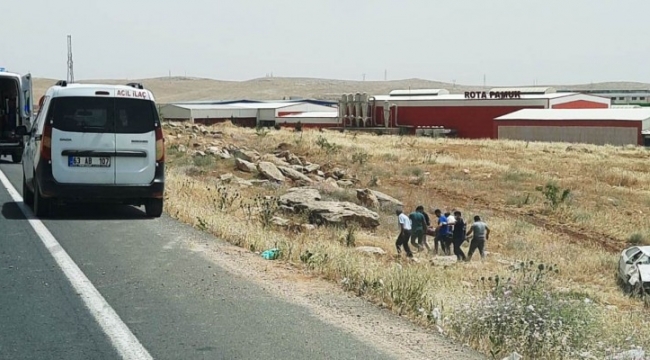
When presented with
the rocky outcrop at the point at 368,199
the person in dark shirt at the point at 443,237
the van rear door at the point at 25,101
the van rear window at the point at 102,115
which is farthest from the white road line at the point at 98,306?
the van rear door at the point at 25,101

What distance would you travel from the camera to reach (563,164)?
45750 mm

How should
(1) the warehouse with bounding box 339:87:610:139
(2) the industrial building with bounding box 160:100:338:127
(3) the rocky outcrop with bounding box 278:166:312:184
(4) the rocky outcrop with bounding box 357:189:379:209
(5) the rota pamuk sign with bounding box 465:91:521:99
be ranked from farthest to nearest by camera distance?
(2) the industrial building with bounding box 160:100:338:127, (5) the rota pamuk sign with bounding box 465:91:521:99, (1) the warehouse with bounding box 339:87:610:139, (3) the rocky outcrop with bounding box 278:166:312:184, (4) the rocky outcrop with bounding box 357:189:379:209

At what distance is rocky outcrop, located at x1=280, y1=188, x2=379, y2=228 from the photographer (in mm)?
19344

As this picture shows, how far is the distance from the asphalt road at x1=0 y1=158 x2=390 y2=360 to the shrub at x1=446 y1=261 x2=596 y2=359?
110cm

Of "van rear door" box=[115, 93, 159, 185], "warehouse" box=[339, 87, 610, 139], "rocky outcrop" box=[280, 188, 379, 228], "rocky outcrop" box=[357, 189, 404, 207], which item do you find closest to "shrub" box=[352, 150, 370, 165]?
"rocky outcrop" box=[357, 189, 404, 207]

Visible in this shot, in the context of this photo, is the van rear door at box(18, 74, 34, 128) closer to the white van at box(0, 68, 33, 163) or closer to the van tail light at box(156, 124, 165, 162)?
the white van at box(0, 68, 33, 163)

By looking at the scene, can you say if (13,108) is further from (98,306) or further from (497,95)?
(497,95)

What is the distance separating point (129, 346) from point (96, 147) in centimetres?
757

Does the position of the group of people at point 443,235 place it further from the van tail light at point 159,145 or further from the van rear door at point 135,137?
the van rear door at point 135,137

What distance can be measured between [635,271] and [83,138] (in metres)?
11.2

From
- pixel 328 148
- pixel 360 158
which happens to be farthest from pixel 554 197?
pixel 328 148

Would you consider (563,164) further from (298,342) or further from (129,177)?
(298,342)

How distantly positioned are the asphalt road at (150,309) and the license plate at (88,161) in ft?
6.19

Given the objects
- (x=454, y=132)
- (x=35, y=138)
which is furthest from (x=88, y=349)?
(x=454, y=132)
